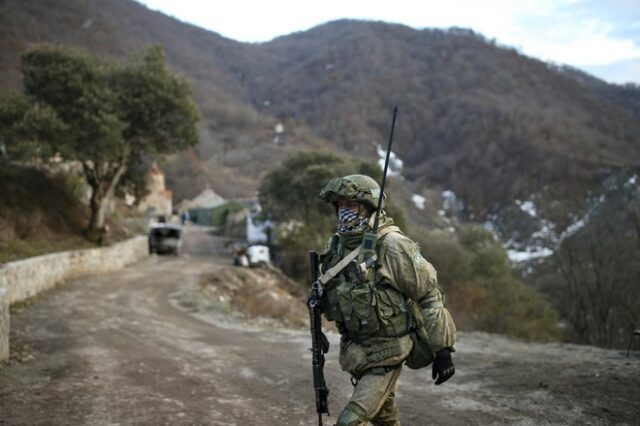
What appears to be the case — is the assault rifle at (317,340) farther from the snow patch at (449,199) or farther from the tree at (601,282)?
the snow patch at (449,199)

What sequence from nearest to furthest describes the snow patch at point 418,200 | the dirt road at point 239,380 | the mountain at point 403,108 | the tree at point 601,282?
the dirt road at point 239,380 → the tree at point 601,282 → the snow patch at point 418,200 → the mountain at point 403,108

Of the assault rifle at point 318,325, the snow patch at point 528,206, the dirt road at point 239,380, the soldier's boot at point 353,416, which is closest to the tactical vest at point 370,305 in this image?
the assault rifle at point 318,325

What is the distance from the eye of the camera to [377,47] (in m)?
A: 196

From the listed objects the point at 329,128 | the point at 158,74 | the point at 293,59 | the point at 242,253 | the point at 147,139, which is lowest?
the point at 242,253

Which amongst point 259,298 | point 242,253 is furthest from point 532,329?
point 242,253

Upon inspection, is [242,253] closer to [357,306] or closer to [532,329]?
[532,329]

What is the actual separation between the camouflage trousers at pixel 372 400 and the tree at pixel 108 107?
1950 centimetres

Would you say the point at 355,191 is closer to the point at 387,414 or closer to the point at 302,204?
the point at 387,414

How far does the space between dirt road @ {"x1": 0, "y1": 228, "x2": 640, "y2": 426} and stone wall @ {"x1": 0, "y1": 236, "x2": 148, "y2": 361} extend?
71 cm

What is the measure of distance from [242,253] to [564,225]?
17.1 meters

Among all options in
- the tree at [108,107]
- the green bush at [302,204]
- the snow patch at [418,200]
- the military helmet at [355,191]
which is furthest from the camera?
the snow patch at [418,200]

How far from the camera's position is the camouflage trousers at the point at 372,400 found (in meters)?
3.05

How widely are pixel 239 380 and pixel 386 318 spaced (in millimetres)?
4157

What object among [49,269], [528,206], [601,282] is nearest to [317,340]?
[49,269]
